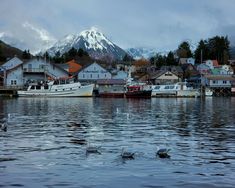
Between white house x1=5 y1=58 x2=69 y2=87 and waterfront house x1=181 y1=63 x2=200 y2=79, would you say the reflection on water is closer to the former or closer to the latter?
white house x1=5 y1=58 x2=69 y2=87

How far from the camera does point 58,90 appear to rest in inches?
3802

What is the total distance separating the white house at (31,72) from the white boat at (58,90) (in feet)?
43.7

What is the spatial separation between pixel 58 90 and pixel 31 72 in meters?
18.9

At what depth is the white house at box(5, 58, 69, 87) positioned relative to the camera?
4402 inches

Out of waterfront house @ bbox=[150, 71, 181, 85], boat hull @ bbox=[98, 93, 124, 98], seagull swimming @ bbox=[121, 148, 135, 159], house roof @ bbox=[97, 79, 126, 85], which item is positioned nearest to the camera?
seagull swimming @ bbox=[121, 148, 135, 159]

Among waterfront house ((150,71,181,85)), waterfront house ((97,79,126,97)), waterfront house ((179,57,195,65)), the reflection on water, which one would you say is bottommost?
the reflection on water

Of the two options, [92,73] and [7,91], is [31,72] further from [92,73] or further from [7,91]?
[92,73]

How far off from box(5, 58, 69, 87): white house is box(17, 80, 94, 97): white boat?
13319mm

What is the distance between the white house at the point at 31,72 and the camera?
111812 mm

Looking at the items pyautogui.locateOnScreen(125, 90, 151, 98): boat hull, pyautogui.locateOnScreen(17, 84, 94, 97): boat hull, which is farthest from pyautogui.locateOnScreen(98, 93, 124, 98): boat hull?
pyautogui.locateOnScreen(17, 84, 94, 97): boat hull

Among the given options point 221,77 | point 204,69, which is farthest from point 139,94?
point 204,69

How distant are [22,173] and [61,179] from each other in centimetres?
164

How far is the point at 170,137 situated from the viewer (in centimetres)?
2658

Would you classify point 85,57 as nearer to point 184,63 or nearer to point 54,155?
point 184,63
